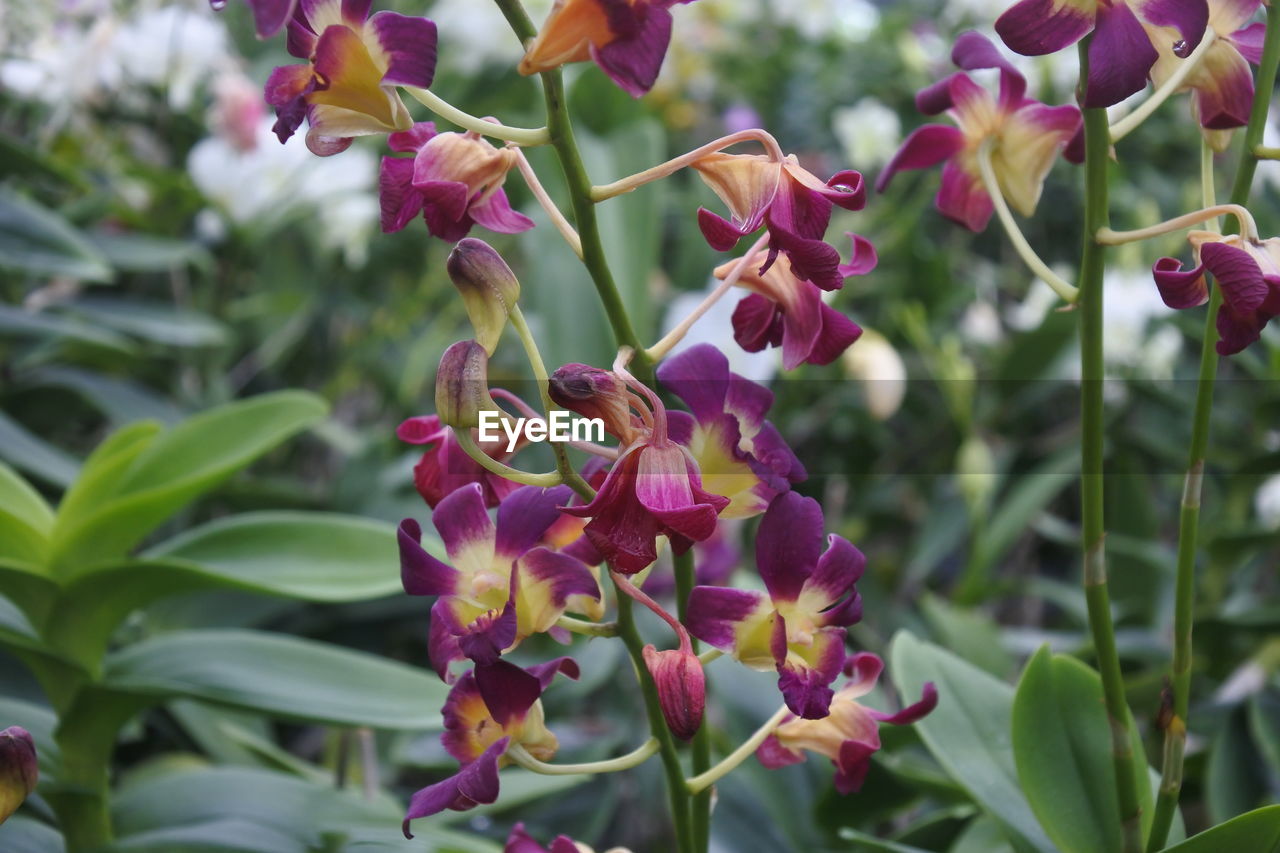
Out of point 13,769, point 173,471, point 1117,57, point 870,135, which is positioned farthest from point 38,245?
point 870,135

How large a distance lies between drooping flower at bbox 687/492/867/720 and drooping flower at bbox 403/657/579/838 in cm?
6

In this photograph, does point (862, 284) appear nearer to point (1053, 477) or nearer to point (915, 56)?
point (915, 56)

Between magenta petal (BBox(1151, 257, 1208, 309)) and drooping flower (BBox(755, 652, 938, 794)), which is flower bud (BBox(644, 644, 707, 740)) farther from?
magenta petal (BBox(1151, 257, 1208, 309))

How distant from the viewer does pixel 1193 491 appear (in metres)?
0.41

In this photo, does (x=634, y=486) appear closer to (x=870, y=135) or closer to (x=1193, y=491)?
(x=1193, y=491)

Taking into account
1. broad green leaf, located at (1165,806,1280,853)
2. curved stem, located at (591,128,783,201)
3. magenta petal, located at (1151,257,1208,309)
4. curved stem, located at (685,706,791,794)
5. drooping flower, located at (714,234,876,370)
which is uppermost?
curved stem, located at (591,128,783,201)

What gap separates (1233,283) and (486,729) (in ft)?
0.95

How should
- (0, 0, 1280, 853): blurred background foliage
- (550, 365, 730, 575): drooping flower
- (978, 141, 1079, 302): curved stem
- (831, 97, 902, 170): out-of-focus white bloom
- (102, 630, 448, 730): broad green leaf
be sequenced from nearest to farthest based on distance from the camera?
(550, 365, 730, 575): drooping flower < (978, 141, 1079, 302): curved stem < (102, 630, 448, 730): broad green leaf < (0, 0, 1280, 853): blurred background foliage < (831, 97, 902, 170): out-of-focus white bloom

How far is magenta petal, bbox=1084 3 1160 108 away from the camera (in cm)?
35

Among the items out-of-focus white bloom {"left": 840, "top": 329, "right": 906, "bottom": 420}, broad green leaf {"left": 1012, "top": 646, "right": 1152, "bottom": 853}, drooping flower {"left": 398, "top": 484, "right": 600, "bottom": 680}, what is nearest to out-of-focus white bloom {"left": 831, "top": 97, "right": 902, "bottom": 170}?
out-of-focus white bloom {"left": 840, "top": 329, "right": 906, "bottom": 420}

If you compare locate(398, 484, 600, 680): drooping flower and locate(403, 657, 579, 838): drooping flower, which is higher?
locate(398, 484, 600, 680): drooping flower

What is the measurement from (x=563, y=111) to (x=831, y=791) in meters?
0.44

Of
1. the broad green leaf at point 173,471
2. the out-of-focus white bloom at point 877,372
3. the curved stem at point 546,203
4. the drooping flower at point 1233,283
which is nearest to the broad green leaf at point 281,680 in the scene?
the broad green leaf at point 173,471

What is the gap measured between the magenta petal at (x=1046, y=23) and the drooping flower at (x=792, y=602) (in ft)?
0.56
